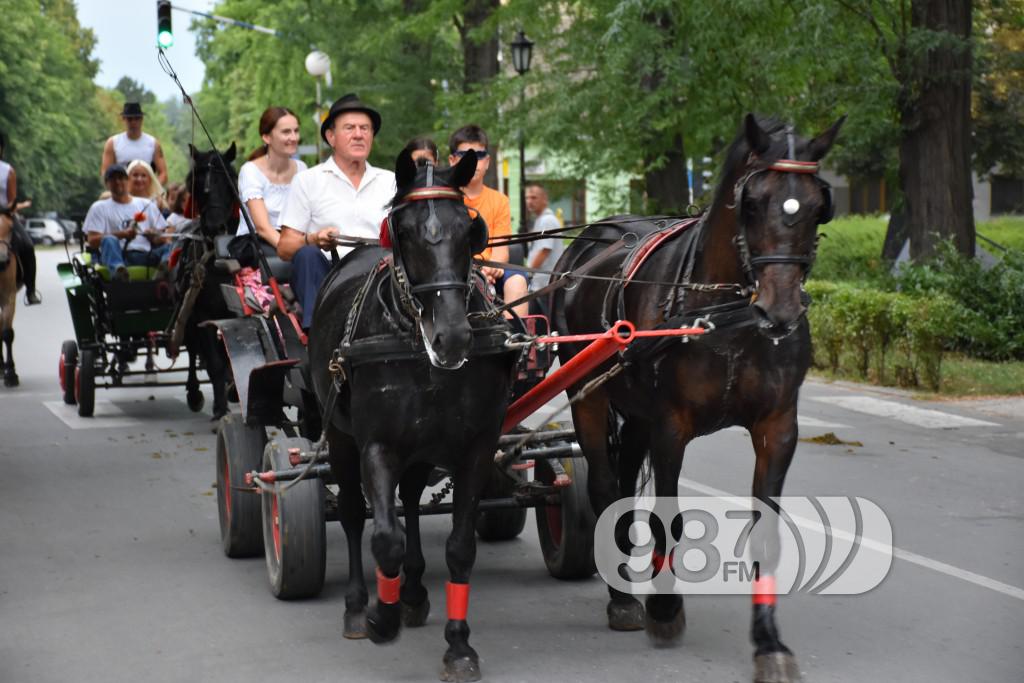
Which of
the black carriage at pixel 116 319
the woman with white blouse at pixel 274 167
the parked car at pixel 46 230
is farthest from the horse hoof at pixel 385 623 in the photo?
the parked car at pixel 46 230

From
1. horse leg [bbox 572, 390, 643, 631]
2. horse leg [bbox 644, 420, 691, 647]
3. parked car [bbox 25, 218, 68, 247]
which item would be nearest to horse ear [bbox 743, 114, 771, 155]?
horse leg [bbox 644, 420, 691, 647]

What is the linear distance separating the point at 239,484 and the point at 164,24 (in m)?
6.57

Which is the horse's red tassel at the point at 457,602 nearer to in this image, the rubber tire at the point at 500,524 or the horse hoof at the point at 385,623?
the horse hoof at the point at 385,623

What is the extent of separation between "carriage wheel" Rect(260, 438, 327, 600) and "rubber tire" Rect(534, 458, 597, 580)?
121 cm

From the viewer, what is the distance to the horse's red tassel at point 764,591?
5621 mm

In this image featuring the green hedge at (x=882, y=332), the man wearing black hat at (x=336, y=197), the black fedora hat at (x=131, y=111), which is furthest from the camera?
the black fedora hat at (x=131, y=111)

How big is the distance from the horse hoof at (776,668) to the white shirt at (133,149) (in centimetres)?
1187

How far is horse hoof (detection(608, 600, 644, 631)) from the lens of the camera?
20.8ft

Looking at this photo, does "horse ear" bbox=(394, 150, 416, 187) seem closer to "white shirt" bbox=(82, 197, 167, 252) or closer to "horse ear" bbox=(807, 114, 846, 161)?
"horse ear" bbox=(807, 114, 846, 161)

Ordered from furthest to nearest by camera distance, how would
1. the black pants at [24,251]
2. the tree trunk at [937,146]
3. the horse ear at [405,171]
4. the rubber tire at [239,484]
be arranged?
the tree trunk at [937,146] < the black pants at [24,251] < the rubber tire at [239,484] < the horse ear at [405,171]

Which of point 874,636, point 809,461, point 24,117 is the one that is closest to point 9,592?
point 874,636

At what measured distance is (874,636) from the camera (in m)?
6.22

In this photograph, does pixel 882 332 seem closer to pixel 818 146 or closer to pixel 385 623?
pixel 818 146

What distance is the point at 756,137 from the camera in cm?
555
